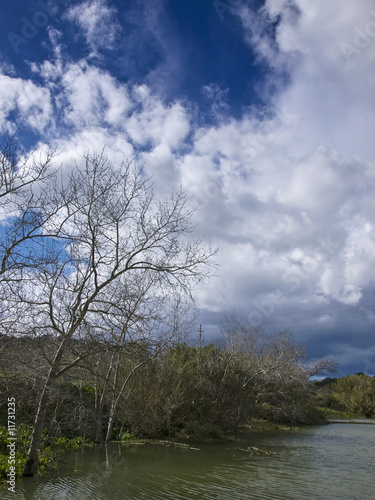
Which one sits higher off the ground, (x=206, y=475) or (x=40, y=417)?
(x=40, y=417)

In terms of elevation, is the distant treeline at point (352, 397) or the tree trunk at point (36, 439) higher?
the distant treeline at point (352, 397)

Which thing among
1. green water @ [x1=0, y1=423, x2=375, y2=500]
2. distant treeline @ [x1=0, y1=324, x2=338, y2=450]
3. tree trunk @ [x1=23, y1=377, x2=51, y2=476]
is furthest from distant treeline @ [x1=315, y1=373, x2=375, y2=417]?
tree trunk @ [x1=23, y1=377, x2=51, y2=476]

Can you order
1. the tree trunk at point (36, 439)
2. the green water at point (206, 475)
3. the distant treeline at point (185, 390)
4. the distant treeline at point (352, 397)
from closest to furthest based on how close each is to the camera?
the tree trunk at point (36, 439)
the green water at point (206, 475)
the distant treeline at point (185, 390)
the distant treeline at point (352, 397)

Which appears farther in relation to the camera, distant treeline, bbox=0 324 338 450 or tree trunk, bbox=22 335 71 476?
Result: distant treeline, bbox=0 324 338 450

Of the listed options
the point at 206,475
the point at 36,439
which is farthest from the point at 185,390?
the point at 36,439

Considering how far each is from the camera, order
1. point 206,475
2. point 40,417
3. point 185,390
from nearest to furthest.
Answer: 1. point 40,417
2. point 206,475
3. point 185,390

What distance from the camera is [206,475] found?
12.9 metres

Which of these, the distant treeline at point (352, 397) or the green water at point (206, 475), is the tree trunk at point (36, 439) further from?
the distant treeline at point (352, 397)

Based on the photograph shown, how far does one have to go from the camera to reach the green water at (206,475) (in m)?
10.5

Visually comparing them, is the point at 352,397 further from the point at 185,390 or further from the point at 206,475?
the point at 206,475

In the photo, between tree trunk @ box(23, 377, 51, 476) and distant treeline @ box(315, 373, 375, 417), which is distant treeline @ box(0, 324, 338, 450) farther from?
distant treeline @ box(315, 373, 375, 417)

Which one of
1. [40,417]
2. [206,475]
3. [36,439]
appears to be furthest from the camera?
[206,475]

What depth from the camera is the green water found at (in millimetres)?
10500

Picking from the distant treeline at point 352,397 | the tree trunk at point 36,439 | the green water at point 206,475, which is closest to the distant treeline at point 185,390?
the green water at point 206,475
